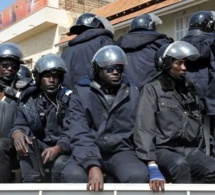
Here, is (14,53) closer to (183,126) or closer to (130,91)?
(130,91)

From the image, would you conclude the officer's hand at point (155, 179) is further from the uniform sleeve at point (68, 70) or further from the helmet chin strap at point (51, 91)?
the uniform sleeve at point (68, 70)

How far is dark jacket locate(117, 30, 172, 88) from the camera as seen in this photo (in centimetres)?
467

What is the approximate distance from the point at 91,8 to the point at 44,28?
2.99 m

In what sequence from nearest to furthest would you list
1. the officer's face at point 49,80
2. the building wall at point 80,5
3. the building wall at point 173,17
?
1. the officer's face at point 49,80
2. the building wall at point 173,17
3. the building wall at point 80,5

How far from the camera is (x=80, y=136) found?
11.6ft

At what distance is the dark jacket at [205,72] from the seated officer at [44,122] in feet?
4.00

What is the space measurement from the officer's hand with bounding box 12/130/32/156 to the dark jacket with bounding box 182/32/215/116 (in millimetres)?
1622

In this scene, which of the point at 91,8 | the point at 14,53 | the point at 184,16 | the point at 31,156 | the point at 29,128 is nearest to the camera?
the point at 31,156

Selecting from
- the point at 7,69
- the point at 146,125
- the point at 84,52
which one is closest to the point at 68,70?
the point at 84,52

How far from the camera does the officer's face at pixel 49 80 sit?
4.18m

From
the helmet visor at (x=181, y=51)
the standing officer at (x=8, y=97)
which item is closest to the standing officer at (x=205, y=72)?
the helmet visor at (x=181, y=51)

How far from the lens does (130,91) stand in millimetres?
3773

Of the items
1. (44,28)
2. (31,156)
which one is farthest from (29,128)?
(44,28)

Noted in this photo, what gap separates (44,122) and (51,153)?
430 mm
